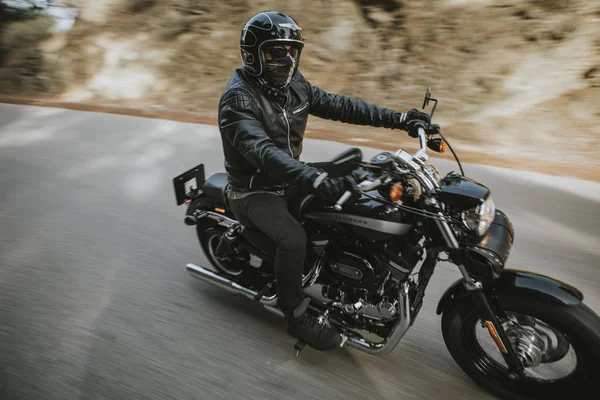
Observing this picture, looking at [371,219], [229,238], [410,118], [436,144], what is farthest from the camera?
[229,238]

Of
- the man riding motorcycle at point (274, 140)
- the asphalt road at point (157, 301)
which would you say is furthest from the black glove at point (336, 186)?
the asphalt road at point (157, 301)

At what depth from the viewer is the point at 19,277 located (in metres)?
3.39

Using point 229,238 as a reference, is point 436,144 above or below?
above

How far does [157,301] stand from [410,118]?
2105 mm

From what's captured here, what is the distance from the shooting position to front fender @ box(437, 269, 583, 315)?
200cm

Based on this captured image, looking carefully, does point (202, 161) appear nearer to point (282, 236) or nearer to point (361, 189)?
point (282, 236)

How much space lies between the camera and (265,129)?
2.50m

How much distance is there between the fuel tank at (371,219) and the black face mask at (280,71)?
763mm

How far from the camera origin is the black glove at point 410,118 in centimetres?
264

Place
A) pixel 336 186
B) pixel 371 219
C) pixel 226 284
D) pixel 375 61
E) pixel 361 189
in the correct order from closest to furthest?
1. pixel 336 186
2. pixel 361 189
3. pixel 371 219
4. pixel 226 284
5. pixel 375 61

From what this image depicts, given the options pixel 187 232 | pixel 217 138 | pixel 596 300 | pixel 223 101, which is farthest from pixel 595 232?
pixel 217 138

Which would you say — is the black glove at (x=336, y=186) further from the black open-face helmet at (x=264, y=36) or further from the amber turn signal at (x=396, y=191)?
the black open-face helmet at (x=264, y=36)

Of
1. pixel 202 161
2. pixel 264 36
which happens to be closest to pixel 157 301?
pixel 264 36

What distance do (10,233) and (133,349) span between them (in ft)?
7.18
